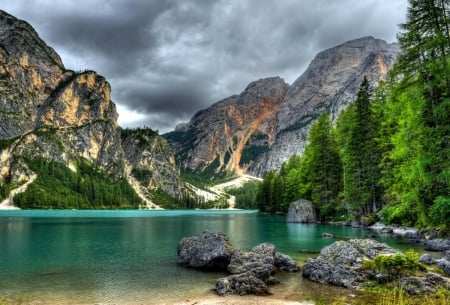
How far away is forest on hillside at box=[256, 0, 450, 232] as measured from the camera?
23.5 m

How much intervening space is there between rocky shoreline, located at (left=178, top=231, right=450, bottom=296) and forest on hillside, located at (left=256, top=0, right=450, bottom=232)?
7.82 metres

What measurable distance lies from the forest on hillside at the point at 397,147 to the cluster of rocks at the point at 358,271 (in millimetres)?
7173

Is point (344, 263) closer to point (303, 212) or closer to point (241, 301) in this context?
point (241, 301)

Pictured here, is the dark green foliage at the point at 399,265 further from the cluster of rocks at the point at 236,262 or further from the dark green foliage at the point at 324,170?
the dark green foliage at the point at 324,170

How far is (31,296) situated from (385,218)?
4542 cm

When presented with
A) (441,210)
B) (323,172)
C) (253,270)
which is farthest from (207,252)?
(323,172)

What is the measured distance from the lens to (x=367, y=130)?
5447 cm

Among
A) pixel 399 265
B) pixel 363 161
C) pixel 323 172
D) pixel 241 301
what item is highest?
pixel 363 161

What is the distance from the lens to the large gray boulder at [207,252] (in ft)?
79.0

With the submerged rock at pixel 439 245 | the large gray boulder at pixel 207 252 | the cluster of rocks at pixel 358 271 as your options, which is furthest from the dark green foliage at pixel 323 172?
the cluster of rocks at pixel 358 271

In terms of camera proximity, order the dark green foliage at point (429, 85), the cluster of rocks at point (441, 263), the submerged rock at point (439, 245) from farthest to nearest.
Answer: the submerged rock at point (439, 245) < the dark green foliage at point (429, 85) < the cluster of rocks at point (441, 263)

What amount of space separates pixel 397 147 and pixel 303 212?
33395 millimetres

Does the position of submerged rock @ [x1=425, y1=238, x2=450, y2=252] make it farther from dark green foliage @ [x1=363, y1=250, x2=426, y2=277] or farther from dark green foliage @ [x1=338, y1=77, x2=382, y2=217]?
dark green foliage @ [x1=338, y1=77, x2=382, y2=217]

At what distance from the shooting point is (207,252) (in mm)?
24609
